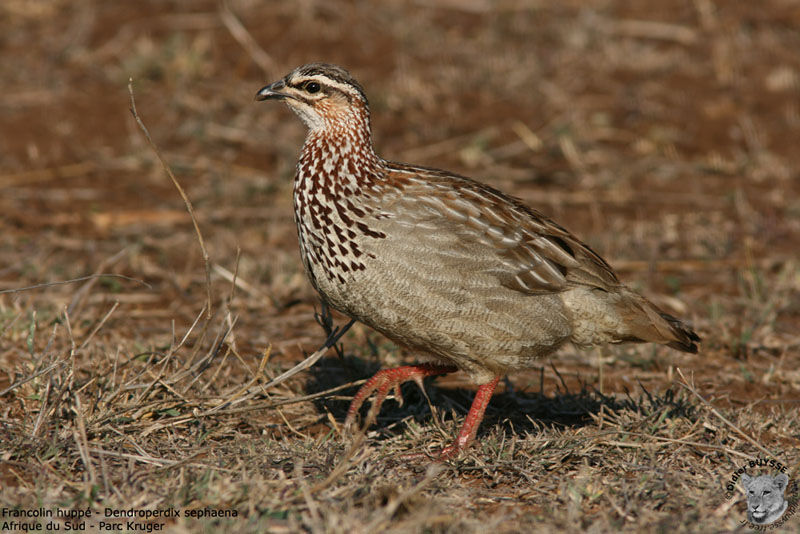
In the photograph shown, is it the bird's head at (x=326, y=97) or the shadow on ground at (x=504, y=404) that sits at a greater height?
the bird's head at (x=326, y=97)

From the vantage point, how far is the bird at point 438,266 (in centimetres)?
501

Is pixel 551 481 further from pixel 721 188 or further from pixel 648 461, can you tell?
pixel 721 188

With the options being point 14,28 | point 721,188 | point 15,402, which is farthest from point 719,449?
point 14,28

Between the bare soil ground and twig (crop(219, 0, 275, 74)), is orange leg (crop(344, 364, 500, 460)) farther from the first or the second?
twig (crop(219, 0, 275, 74))

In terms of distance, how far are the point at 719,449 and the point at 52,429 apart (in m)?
3.23

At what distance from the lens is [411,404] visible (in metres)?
5.97

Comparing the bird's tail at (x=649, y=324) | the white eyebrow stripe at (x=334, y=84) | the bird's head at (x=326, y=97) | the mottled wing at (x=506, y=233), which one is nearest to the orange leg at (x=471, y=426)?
the mottled wing at (x=506, y=233)

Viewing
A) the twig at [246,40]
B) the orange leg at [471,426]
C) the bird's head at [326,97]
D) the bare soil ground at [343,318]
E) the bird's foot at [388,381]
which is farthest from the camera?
the twig at [246,40]

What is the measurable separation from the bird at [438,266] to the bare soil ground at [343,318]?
0.40 meters

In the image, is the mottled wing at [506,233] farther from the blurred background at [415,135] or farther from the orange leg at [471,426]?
the blurred background at [415,135]

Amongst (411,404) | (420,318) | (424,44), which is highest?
(424,44)

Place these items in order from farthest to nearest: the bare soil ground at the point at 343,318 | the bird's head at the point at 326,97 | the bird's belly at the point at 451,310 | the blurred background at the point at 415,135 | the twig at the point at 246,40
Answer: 1. the twig at the point at 246,40
2. the blurred background at the point at 415,135
3. the bird's head at the point at 326,97
4. the bird's belly at the point at 451,310
5. the bare soil ground at the point at 343,318

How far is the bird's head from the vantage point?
5434mm

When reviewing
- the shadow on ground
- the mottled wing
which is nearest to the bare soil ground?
the shadow on ground
